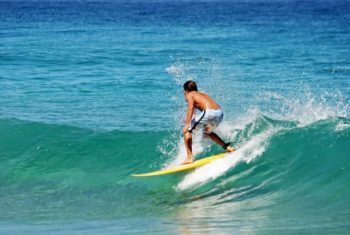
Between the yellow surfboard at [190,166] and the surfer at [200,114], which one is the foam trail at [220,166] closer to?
the yellow surfboard at [190,166]

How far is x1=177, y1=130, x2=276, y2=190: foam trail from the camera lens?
486 inches

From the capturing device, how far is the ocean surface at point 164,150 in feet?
34.7

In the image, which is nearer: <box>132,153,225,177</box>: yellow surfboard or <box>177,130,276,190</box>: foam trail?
<box>132,153,225,177</box>: yellow surfboard

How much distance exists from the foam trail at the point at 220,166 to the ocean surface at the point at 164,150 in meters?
0.02

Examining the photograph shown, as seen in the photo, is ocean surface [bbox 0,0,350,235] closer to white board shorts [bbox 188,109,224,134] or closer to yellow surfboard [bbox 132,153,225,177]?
yellow surfboard [bbox 132,153,225,177]

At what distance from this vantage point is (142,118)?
722 inches

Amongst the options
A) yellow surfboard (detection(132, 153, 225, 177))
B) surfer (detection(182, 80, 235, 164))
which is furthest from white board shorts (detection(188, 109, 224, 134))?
yellow surfboard (detection(132, 153, 225, 177))

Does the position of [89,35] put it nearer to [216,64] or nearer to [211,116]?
[216,64]

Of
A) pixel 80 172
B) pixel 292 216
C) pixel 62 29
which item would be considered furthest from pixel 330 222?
pixel 62 29

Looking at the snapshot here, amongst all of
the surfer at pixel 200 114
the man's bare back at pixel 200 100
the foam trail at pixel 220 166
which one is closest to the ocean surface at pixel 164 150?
the foam trail at pixel 220 166

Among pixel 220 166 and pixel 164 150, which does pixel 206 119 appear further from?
pixel 164 150

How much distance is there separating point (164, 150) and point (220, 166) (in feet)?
8.89

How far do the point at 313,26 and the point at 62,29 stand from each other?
1776 cm

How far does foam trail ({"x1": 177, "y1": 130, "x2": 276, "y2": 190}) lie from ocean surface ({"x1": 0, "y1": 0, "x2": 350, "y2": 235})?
18 millimetres
